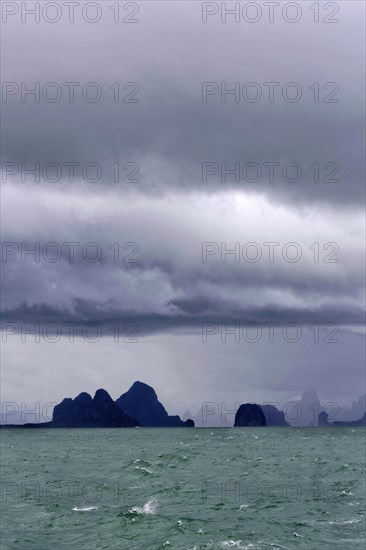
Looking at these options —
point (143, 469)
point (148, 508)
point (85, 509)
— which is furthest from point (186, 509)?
point (143, 469)

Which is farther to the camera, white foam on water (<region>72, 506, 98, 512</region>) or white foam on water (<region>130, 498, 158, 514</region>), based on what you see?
white foam on water (<region>72, 506, 98, 512</region>)

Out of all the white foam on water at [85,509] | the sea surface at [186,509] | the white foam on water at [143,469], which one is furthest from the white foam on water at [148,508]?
the white foam on water at [143,469]

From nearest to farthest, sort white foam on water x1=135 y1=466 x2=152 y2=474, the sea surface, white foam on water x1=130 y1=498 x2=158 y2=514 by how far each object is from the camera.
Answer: the sea surface < white foam on water x1=130 y1=498 x2=158 y2=514 < white foam on water x1=135 y1=466 x2=152 y2=474

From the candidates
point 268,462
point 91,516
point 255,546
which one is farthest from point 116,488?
point 268,462

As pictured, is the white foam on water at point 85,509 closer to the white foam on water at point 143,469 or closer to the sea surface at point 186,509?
the sea surface at point 186,509

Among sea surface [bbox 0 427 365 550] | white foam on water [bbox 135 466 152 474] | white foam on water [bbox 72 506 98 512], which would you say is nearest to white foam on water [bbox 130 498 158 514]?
sea surface [bbox 0 427 365 550]

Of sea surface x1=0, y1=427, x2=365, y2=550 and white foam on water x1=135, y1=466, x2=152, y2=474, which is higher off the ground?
sea surface x1=0, y1=427, x2=365, y2=550

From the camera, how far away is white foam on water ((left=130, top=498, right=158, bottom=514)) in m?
54.2

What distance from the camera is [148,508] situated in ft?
184

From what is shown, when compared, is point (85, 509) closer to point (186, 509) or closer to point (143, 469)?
point (186, 509)

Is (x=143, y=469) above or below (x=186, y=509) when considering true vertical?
below

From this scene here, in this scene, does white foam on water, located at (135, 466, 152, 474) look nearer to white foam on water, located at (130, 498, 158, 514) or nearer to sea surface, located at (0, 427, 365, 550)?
sea surface, located at (0, 427, 365, 550)

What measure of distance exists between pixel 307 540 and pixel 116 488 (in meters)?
29.6

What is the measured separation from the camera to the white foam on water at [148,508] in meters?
54.2
